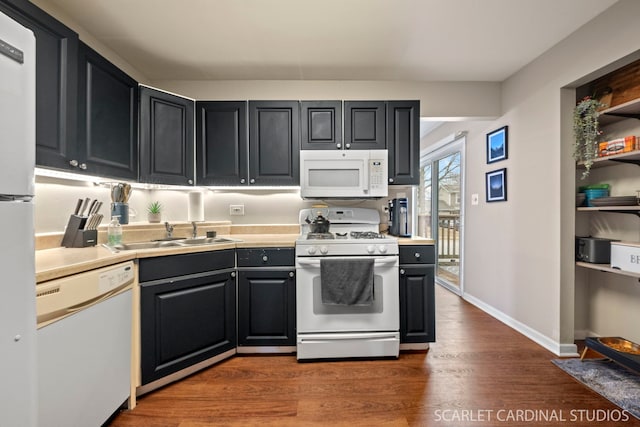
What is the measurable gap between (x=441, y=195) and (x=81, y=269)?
453 cm

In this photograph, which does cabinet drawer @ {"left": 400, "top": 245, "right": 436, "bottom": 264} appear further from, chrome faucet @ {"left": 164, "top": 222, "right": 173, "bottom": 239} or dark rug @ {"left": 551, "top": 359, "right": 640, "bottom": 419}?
chrome faucet @ {"left": 164, "top": 222, "right": 173, "bottom": 239}

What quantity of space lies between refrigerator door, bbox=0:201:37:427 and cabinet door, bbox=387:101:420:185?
2344 mm

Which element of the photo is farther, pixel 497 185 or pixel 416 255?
pixel 497 185

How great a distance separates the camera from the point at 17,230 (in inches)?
33.5

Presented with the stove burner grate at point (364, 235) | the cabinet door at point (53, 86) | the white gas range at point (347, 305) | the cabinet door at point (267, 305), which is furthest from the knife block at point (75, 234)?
the stove burner grate at point (364, 235)

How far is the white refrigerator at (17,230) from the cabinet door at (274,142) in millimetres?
1712

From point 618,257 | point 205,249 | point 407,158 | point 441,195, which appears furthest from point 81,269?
point 441,195

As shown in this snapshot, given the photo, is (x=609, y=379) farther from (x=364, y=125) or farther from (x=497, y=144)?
(x=364, y=125)

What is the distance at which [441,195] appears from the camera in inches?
180

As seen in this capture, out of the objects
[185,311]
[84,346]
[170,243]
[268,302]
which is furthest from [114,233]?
[268,302]

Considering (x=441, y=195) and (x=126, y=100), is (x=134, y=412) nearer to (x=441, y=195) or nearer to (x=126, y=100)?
(x=126, y=100)

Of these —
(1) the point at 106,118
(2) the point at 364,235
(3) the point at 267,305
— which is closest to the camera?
(1) the point at 106,118

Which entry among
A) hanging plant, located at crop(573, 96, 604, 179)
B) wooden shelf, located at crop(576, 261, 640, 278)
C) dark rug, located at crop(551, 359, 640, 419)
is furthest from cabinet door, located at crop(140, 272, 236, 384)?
hanging plant, located at crop(573, 96, 604, 179)

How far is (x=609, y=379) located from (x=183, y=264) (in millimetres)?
2946
